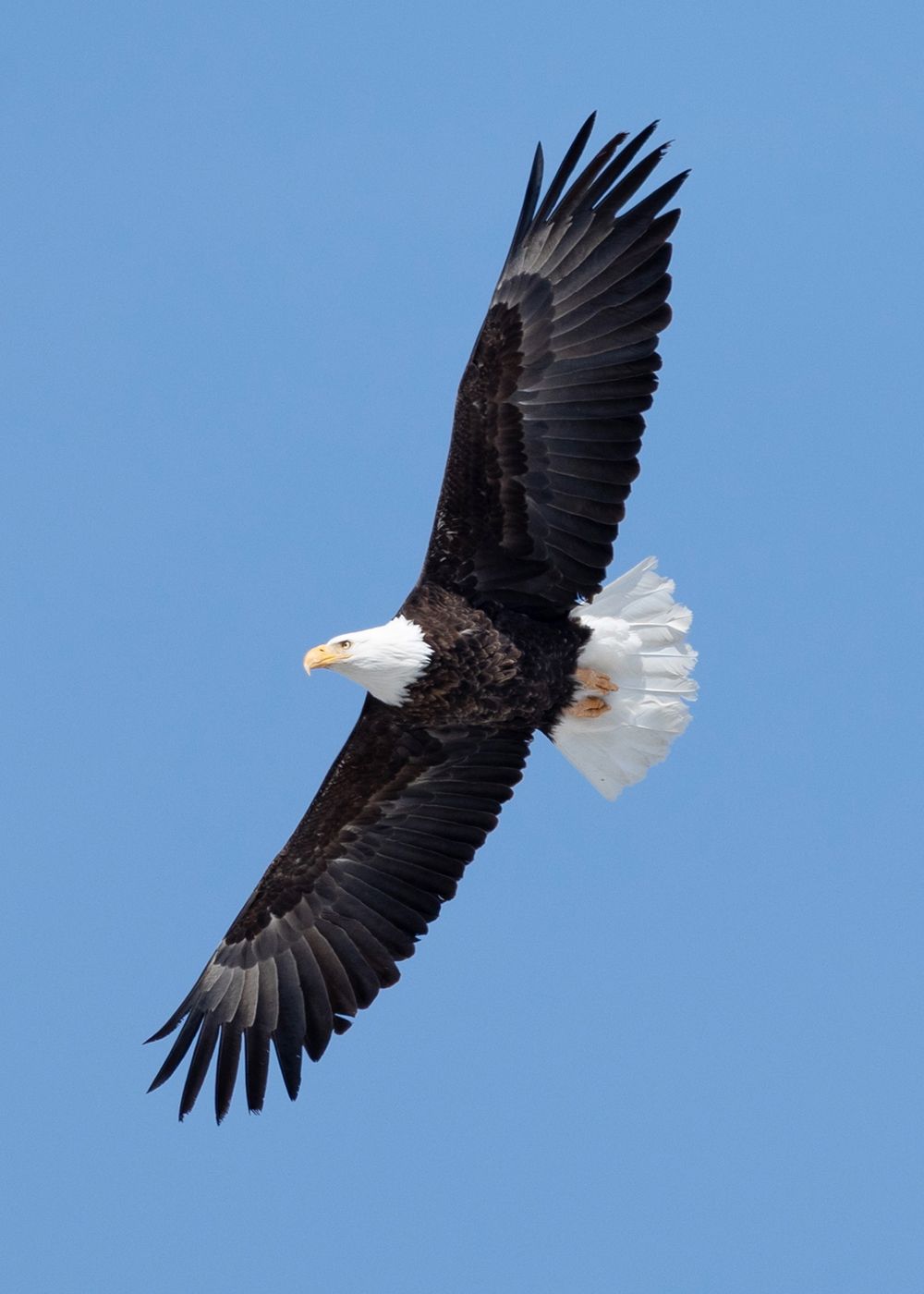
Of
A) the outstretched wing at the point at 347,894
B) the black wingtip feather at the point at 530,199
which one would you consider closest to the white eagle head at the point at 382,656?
the outstretched wing at the point at 347,894

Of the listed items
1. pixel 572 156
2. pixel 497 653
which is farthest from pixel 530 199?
pixel 497 653

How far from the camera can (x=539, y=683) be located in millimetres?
12172

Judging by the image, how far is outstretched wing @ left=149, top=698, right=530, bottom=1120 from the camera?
41.1ft

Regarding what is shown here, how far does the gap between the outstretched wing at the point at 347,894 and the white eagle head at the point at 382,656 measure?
653mm

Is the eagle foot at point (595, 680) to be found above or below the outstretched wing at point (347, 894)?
above

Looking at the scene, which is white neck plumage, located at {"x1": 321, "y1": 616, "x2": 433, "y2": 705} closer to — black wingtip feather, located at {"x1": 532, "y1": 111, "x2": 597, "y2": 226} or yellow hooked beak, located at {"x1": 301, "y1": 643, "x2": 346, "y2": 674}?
yellow hooked beak, located at {"x1": 301, "y1": 643, "x2": 346, "y2": 674}

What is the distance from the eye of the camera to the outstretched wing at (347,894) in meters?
12.5

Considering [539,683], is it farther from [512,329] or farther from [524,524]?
[512,329]

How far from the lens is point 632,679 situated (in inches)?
494

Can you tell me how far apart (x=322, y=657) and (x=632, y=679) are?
1655 millimetres

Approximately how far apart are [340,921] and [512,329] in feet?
10.6

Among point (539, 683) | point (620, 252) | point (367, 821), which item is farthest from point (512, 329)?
point (367, 821)

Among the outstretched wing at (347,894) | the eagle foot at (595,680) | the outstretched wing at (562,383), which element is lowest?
the outstretched wing at (347,894)

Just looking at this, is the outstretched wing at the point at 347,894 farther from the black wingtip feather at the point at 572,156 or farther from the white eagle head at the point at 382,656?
the black wingtip feather at the point at 572,156
